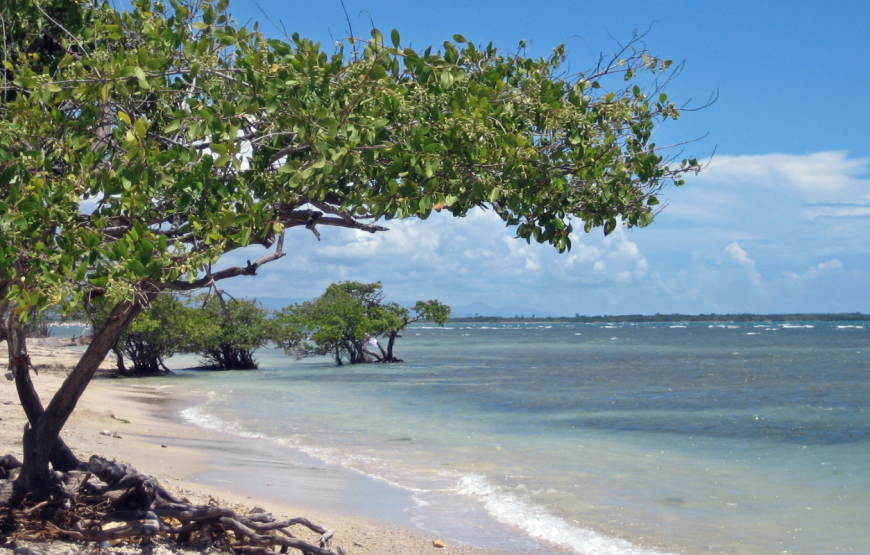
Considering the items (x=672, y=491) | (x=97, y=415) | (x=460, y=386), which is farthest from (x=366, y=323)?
(x=672, y=491)

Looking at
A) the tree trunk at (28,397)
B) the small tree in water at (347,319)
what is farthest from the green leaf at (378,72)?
the small tree in water at (347,319)

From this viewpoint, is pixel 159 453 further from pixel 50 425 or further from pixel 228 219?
pixel 228 219

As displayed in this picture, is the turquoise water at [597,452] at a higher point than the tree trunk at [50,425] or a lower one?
lower

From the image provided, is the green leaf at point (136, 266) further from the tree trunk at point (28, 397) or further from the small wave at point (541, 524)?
the small wave at point (541, 524)

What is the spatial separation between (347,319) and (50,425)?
32.0 metres

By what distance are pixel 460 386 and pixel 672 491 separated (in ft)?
56.8

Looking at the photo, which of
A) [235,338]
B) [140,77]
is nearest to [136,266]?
[140,77]

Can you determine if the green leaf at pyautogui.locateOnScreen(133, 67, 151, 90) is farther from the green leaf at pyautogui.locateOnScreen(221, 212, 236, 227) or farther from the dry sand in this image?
the dry sand

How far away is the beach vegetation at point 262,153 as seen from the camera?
142 inches

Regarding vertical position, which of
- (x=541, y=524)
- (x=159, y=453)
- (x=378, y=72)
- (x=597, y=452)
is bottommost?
(x=597, y=452)

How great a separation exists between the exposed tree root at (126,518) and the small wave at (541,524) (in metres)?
3.24

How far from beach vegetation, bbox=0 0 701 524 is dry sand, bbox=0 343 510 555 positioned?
2.34 m

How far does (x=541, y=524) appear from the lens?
8.45 meters

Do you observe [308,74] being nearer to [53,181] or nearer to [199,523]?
[53,181]
